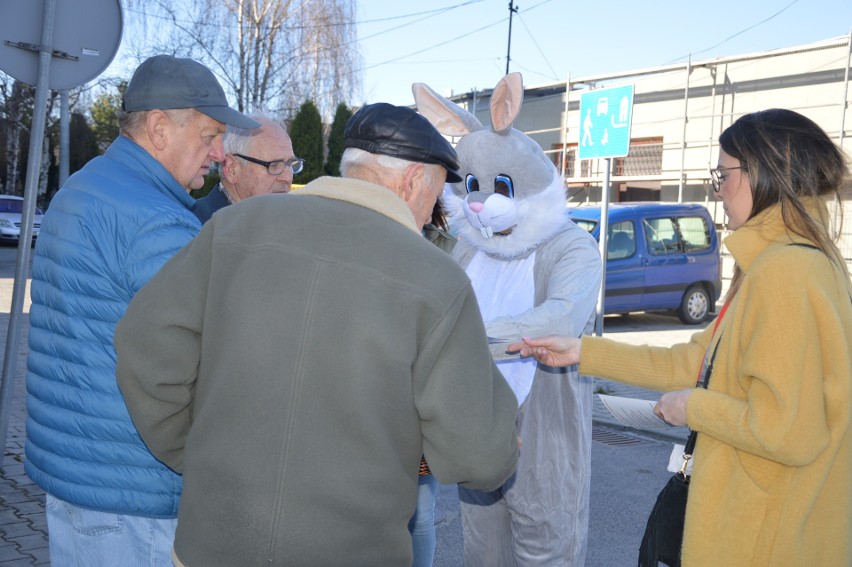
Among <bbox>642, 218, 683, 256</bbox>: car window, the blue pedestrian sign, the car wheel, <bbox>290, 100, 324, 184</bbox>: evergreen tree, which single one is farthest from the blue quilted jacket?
<bbox>290, 100, 324, 184</bbox>: evergreen tree

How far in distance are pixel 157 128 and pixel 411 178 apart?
91cm

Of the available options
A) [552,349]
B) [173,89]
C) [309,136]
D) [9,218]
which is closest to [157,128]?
[173,89]

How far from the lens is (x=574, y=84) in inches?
951

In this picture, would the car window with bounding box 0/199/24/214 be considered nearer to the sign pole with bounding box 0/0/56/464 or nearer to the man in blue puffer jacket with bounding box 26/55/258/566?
the sign pole with bounding box 0/0/56/464

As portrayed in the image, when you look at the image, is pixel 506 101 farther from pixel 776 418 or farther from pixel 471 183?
pixel 776 418

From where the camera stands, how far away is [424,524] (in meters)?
3.20

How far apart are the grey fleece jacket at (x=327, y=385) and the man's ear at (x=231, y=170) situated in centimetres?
213

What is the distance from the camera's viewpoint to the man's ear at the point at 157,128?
238 centimetres

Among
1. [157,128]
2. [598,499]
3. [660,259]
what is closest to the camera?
[157,128]

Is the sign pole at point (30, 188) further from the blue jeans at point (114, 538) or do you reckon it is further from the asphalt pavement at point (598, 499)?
the blue jeans at point (114, 538)

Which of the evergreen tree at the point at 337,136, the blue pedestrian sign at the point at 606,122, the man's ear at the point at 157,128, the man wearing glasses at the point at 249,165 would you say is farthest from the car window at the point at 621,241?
the evergreen tree at the point at 337,136

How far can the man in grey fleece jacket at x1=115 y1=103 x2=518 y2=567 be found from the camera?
1599 millimetres

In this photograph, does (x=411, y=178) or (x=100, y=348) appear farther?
(x=100, y=348)

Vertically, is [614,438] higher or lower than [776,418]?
lower
